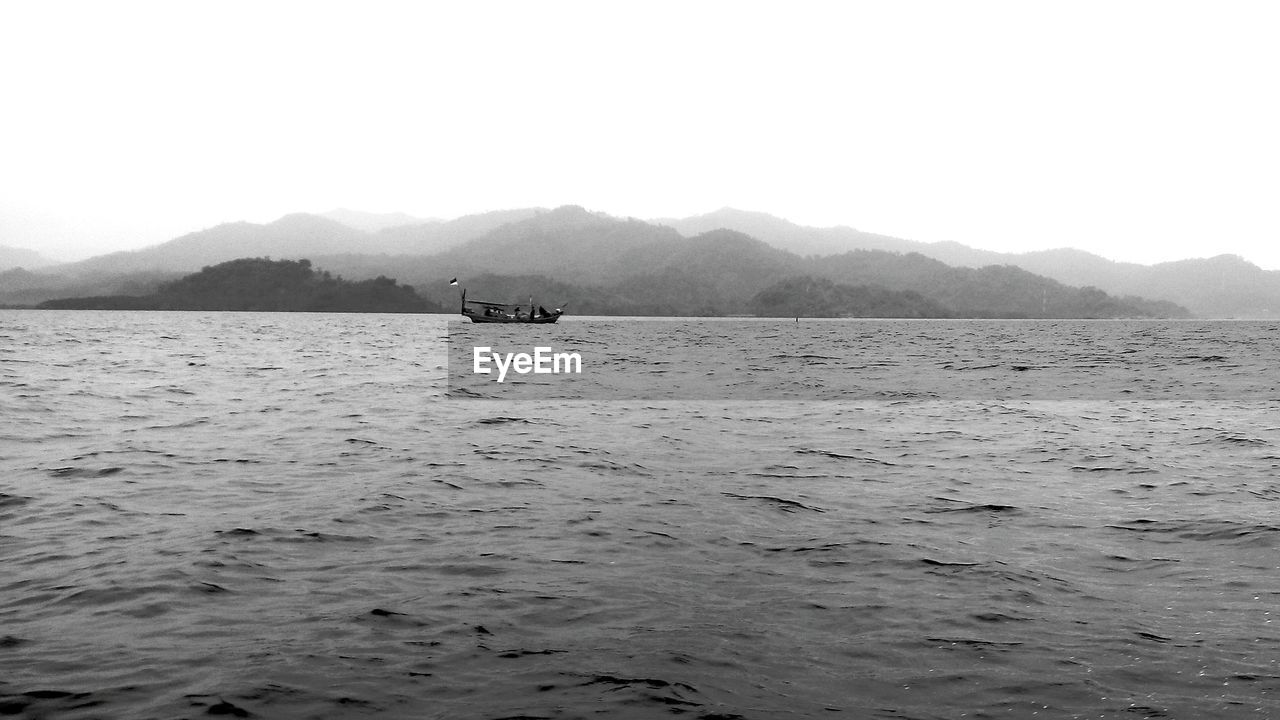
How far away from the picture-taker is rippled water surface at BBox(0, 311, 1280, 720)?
802cm

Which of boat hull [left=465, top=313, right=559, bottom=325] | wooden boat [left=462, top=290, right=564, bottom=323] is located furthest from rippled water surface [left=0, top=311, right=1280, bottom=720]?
boat hull [left=465, top=313, right=559, bottom=325]

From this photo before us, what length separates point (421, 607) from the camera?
1012 centimetres

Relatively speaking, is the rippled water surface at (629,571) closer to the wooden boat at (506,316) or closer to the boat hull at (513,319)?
the wooden boat at (506,316)

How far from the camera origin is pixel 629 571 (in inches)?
463

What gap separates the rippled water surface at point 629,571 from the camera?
8016 mm

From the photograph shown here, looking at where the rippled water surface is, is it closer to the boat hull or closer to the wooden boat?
the wooden boat

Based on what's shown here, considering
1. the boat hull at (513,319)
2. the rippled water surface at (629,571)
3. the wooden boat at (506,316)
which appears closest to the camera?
the rippled water surface at (629,571)

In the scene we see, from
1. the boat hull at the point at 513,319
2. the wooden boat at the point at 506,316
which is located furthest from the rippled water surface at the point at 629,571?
the boat hull at the point at 513,319

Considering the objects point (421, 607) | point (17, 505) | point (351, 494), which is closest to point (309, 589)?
point (421, 607)

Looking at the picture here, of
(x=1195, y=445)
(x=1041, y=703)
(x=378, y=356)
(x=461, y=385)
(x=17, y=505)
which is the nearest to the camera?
(x=1041, y=703)

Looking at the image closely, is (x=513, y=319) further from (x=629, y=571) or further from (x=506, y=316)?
(x=629, y=571)

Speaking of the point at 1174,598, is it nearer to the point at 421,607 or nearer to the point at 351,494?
the point at 421,607

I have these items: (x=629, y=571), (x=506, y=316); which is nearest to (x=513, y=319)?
(x=506, y=316)

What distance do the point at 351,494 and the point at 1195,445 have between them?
2256 centimetres
